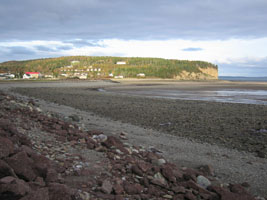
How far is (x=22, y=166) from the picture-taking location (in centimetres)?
350

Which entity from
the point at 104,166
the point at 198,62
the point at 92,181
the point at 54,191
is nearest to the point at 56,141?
the point at 104,166

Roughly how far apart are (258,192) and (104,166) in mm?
3054

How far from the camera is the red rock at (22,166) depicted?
3.41m

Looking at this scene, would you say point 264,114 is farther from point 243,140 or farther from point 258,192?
point 258,192

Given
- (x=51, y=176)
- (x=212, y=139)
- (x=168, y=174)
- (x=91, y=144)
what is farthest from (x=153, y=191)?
(x=212, y=139)

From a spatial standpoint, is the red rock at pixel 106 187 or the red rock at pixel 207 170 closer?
the red rock at pixel 106 187

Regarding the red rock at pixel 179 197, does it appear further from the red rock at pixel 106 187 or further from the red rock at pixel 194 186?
the red rock at pixel 106 187

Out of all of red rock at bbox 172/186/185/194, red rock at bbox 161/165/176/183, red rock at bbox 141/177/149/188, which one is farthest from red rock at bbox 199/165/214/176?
red rock at bbox 141/177/149/188

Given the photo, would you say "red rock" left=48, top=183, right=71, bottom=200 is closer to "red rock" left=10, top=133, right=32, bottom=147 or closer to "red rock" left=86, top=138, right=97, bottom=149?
"red rock" left=10, top=133, right=32, bottom=147

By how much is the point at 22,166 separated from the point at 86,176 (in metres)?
1.07

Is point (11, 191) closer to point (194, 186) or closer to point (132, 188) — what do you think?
point (132, 188)

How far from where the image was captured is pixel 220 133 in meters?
10.4

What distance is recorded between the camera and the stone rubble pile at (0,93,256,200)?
3.16m

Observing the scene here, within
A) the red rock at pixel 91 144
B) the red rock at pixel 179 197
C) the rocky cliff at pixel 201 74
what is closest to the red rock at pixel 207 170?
the red rock at pixel 179 197
